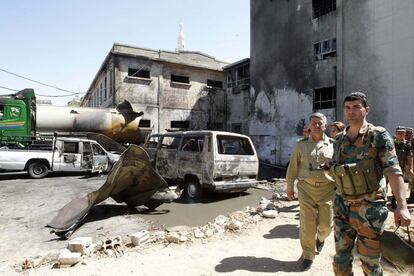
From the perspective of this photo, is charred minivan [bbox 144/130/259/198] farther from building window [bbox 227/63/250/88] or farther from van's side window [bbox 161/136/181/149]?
building window [bbox 227/63/250/88]

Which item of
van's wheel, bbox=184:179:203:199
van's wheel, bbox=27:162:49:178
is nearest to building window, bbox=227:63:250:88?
van's wheel, bbox=27:162:49:178

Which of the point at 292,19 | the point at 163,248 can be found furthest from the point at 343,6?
the point at 163,248

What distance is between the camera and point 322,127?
12.9 ft

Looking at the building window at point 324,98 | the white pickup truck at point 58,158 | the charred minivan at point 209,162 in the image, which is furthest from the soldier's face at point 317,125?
the building window at point 324,98

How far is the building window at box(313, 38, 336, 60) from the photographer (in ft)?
46.3

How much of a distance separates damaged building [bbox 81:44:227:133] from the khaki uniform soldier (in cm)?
1578

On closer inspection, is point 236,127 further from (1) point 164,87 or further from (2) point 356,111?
(2) point 356,111

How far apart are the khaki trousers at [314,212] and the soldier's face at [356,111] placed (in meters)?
1.27

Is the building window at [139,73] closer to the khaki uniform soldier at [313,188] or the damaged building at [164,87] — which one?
the damaged building at [164,87]

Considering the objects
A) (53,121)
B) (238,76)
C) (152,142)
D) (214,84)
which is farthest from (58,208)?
(214,84)

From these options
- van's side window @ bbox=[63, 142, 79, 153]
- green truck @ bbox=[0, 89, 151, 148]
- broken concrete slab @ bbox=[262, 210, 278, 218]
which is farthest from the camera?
green truck @ bbox=[0, 89, 151, 148]

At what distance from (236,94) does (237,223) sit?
16886mm

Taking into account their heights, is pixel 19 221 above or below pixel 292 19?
below

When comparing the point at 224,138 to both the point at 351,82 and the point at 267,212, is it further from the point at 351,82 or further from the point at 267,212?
the point at 351,82
